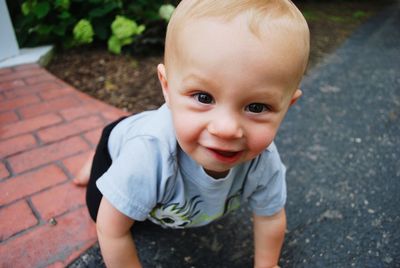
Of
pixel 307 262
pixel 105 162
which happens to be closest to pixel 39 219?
pixel 105 162

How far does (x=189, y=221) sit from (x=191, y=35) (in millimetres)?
627

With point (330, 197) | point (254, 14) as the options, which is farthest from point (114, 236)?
point (330, 197)

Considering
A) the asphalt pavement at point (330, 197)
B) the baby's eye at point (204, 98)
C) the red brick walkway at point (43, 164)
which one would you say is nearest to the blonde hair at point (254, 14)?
the baby's eye at point (204, 98)

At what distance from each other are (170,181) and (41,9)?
2403 mm

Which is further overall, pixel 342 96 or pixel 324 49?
pixel 324 49

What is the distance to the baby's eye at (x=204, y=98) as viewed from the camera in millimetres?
769

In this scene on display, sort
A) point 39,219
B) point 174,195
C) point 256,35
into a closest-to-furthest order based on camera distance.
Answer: point 256,35
point 174,195
point 39,219

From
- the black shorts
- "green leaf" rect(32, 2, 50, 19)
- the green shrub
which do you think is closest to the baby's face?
the black shorts

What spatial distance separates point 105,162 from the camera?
1257 millimetres

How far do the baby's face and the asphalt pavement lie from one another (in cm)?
59

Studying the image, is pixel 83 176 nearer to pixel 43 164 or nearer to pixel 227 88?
pixel 43 164

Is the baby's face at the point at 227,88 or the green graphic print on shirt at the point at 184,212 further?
the green graphic print on shirt at the point at 184,212

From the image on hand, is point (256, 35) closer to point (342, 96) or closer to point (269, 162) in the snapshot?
point (269, 162)

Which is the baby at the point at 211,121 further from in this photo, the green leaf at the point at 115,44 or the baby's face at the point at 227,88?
the green leaf at the point at 115,44
